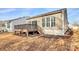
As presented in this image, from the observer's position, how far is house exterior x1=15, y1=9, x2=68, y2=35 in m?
2.11

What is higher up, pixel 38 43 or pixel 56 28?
pixel 56 28

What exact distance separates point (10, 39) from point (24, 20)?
30cm

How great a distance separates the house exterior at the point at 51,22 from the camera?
211 centimetres

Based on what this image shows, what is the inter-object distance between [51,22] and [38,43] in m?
0.32

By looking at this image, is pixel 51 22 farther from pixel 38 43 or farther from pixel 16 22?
pixel 16 22

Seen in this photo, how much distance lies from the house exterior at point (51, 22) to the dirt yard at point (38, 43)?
0.34 ft

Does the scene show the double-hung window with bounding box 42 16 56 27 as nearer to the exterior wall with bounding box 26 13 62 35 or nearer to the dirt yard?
the exterior wall with bounding box 26 13 62 35

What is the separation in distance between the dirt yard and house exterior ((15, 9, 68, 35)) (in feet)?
0.34

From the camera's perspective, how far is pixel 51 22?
212 centimetres

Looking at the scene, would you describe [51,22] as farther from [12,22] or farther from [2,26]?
[2,26]

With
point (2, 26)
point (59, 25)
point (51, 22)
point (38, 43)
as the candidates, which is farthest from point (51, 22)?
point (2, 26)

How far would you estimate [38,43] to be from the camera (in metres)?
2.11
